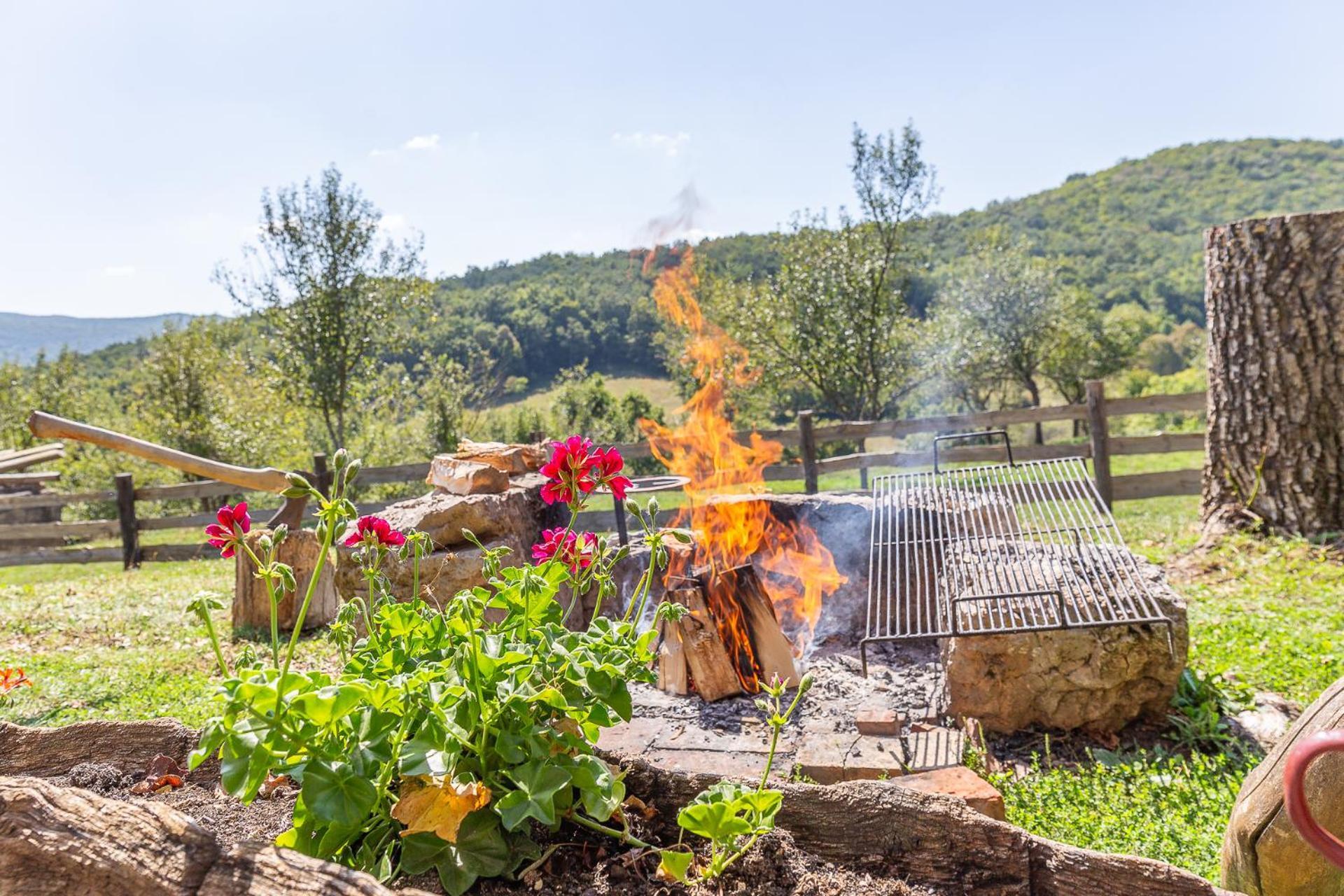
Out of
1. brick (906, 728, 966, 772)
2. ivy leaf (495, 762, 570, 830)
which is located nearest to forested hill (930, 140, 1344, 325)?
brick (906, 728, 966, 772)

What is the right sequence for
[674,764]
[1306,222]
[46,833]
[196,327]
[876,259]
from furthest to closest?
[196,327], [876,259], [1306,222], [674,764], [46,833]

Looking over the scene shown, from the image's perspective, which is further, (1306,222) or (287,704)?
(1306,222)

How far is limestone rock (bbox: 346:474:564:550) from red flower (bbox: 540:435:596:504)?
271 cm

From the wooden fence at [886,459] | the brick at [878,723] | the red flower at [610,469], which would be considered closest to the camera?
the red flower at [610,469]

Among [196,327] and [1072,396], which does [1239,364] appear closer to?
[196,327]

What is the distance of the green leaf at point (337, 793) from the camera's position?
108cm

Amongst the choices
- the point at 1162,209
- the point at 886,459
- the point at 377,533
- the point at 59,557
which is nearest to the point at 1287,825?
the point at 377,533

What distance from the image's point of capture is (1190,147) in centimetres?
6016

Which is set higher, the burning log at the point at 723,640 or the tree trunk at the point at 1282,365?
the tree trunk at the point at 1282,365

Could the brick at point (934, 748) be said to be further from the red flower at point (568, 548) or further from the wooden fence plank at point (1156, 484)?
the wooden fence plank at point (1156, 484)

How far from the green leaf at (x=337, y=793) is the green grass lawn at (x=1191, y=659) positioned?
1.48 metres

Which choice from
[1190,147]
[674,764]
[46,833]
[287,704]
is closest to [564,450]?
[287,704]

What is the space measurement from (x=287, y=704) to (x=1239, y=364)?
682cm

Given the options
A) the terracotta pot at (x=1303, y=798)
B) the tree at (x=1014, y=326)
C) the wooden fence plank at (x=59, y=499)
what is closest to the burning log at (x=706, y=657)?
the terracotta pot at (x=1303, y=798)
